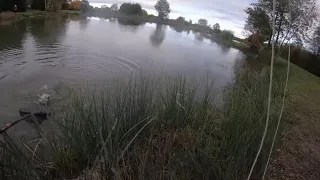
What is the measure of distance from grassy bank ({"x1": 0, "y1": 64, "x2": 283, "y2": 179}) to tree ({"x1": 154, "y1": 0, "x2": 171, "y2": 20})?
81.0 feet

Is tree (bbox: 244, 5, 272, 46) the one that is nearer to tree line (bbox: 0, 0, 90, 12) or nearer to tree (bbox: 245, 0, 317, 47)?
tree (bbox: 245, 0, 317, 47)

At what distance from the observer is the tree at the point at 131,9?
112 ft

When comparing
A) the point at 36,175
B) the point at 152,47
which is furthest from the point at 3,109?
the point at 152,47

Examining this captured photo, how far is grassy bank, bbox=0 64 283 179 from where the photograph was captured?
2297mm

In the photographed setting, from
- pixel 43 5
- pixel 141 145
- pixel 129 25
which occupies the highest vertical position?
pixel 141 145

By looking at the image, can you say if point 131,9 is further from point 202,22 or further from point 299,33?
point 299,33

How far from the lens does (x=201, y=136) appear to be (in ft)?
8.89

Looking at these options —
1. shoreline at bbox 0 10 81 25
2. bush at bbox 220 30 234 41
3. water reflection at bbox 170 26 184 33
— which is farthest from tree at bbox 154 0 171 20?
shoreline at bbox 0 10 81 25

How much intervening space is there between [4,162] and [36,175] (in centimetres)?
27

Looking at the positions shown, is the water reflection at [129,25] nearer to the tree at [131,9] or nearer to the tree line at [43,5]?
the tree at [131,9]

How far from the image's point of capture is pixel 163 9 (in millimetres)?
29641

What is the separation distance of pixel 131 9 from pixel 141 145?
32794 mm

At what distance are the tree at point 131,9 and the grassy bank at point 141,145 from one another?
1267 inches

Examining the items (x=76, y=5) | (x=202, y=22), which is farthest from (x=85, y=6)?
(x=202, y=22)
